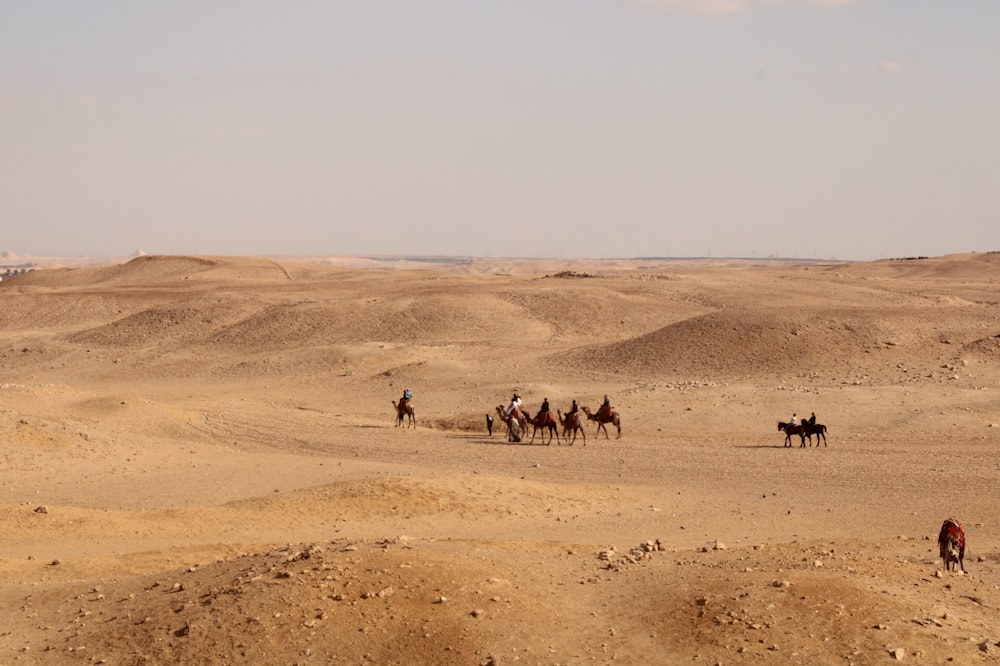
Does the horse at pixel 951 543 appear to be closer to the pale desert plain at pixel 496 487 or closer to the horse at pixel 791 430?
A: the pale desert plain at pixel 496 487

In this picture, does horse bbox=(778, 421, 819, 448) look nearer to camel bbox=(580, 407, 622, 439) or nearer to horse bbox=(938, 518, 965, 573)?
camel bbox=(580, 407, 622, 439)

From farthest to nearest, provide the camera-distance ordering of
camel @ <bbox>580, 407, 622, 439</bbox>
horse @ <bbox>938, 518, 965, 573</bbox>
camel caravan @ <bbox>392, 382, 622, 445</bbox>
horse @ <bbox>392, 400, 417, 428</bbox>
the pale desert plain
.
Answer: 1. horse @ <bbox>392, 400, 417, 428</bbox>
2. camel @ <bbox>580, 407, 622, 439</bbox>
3. camel caravan @ <bbox>392, 382, 622, 445</bbox>
4. horse @ <bbox>938, 518, 965, 573</bbox>
5. the pale desert plain

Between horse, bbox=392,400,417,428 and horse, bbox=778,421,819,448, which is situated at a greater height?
horse, bbox=778,421,819,448

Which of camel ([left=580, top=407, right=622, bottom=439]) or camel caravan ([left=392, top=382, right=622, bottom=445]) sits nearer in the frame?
camel caravan ([left=392, top=382, right=622, bottom=445])

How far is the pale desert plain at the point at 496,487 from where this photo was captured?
12414mm

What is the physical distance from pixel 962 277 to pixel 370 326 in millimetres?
65360

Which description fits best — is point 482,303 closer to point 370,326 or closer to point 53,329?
point 370,326

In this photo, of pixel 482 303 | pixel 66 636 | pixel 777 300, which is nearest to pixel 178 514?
pixel 66 636

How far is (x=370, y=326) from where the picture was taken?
56.4m

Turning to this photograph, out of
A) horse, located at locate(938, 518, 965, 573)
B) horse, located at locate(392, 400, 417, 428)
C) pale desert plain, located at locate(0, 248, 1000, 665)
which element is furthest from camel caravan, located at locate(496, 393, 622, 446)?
horse, located at locate(938, 518, 965, 573)

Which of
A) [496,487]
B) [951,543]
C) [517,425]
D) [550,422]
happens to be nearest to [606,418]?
[550,422]

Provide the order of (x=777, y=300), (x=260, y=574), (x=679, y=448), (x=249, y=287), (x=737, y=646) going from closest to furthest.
A: (x=737, y=646) < (x=260, y=574) < (x=679, y=448) < (x=777, y=300) < (x=249, y=287)

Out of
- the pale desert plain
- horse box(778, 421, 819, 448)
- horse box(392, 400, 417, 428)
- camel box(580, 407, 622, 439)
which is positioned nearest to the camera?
the pale desert plain

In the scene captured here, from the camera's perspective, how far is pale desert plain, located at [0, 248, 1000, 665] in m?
12.4
